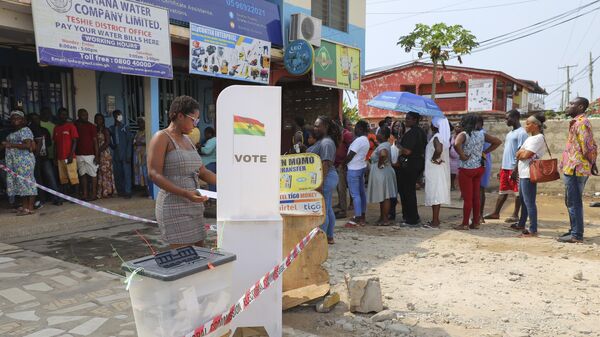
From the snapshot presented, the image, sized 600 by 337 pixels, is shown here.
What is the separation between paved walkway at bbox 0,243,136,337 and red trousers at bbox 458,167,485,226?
5.06 m

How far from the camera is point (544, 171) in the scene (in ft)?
19.9

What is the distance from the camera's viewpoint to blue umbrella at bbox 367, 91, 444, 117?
7574mm

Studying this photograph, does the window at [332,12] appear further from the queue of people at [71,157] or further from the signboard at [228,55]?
the queue of people at [71,157]

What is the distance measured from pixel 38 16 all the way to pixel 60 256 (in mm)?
3298

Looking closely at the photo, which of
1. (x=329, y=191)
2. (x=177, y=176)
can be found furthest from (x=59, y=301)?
(x=329, y=191)

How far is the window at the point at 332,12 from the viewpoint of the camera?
40.0 feet

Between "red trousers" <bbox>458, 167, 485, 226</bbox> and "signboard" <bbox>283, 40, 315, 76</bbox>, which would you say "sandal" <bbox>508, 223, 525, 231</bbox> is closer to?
"red trousers" <bbox>458, 167, 485, 226</bbox>

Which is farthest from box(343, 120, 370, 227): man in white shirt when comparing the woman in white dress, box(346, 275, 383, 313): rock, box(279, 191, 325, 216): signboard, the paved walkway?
the paved walkway

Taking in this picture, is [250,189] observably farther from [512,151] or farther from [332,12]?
[332,12]

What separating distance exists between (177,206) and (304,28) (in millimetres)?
8362

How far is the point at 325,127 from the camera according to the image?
5.99m

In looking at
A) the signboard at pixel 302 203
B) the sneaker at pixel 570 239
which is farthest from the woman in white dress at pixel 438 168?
the signboard at pixel 302 203

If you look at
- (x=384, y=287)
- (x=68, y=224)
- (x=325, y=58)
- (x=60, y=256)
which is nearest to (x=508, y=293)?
(x=384, y=287)

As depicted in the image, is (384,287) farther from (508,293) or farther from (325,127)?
(325,127)
